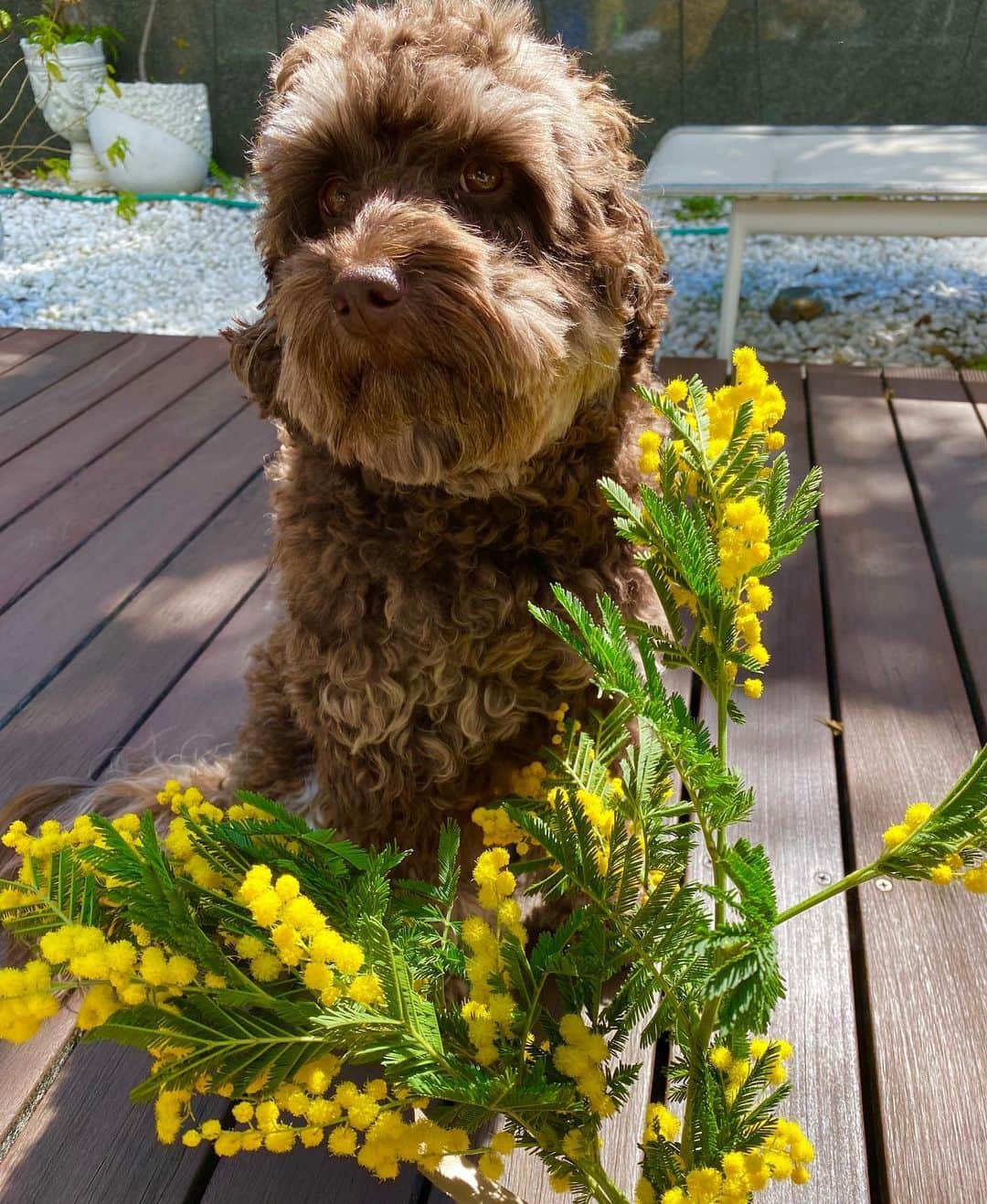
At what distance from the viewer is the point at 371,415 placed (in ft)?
4.42

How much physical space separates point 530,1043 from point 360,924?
263 mm

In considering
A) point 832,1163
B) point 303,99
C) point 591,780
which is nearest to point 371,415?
point 303,99

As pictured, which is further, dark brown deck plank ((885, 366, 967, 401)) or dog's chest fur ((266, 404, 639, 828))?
dark brown deck plank ((885, 366, 967, 401))

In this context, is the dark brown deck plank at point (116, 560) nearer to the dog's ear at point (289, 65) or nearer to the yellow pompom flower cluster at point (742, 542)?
the dog's ear at point (289, 65)

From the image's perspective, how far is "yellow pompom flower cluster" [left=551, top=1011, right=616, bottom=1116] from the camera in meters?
0.94

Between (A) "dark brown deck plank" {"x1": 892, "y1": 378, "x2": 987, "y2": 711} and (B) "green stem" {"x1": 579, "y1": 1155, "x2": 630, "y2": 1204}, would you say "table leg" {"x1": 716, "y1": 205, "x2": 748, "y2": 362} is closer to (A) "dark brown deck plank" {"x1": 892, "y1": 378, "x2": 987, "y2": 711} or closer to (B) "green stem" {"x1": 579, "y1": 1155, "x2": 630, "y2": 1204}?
(A) "dark brown deck plank" {"x1": 892, "y1": 378, "x2": 987, "y2": 711}

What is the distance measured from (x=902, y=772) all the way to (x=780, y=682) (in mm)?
371

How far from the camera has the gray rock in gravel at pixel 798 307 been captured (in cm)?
501

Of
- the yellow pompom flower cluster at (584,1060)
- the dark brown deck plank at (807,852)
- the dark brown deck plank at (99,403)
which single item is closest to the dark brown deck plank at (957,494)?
the dark brown deck plank at (807,852)

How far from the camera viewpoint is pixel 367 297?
125 cm

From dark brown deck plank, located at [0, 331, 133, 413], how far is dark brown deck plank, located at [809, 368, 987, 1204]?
2.89 m

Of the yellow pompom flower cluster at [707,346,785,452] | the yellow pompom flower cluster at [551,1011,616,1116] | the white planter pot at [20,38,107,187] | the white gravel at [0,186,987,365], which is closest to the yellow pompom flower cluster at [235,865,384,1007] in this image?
the yellow pompom flower cluster at [551,1011,616,1116]

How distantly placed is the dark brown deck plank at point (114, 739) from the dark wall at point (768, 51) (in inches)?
159

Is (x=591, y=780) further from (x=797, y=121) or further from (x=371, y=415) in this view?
(x=797, y=121)
